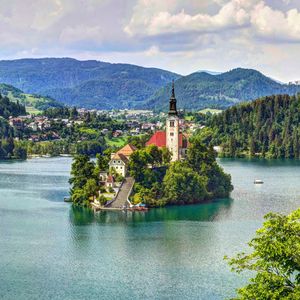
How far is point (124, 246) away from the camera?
52188 millimetres

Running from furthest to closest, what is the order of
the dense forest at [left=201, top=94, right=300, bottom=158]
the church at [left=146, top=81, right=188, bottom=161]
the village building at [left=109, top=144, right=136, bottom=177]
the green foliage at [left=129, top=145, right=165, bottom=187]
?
the dense forest at [left=201, top=94, right=300, bottom=158]
the church at [left=146, top=81, right=188, bottom=161]
the village building at [left=109, top=144, right=136, bottom=177]
the green foliage at [left=129, top=145, right=165, bottom=187]

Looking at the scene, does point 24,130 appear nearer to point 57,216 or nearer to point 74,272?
point 57,216

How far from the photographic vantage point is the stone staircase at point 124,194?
69.9 m

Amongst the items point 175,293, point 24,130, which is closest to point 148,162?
point 175,293

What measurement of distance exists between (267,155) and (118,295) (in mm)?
112693

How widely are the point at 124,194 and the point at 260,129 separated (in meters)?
93.0

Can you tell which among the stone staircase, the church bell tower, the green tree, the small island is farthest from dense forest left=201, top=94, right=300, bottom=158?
the green tree

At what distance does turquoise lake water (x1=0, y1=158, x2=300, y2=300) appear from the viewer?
40812mm

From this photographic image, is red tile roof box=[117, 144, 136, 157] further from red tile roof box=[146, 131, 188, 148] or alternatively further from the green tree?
the green tree

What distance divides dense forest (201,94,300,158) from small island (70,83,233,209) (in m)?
70.8

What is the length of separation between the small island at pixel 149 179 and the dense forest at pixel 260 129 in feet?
232

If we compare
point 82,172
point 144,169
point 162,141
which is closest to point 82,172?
point 82,172

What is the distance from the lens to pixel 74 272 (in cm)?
4459

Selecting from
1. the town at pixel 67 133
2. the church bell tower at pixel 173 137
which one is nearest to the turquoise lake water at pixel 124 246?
the church bell tower at pixel 173 137
